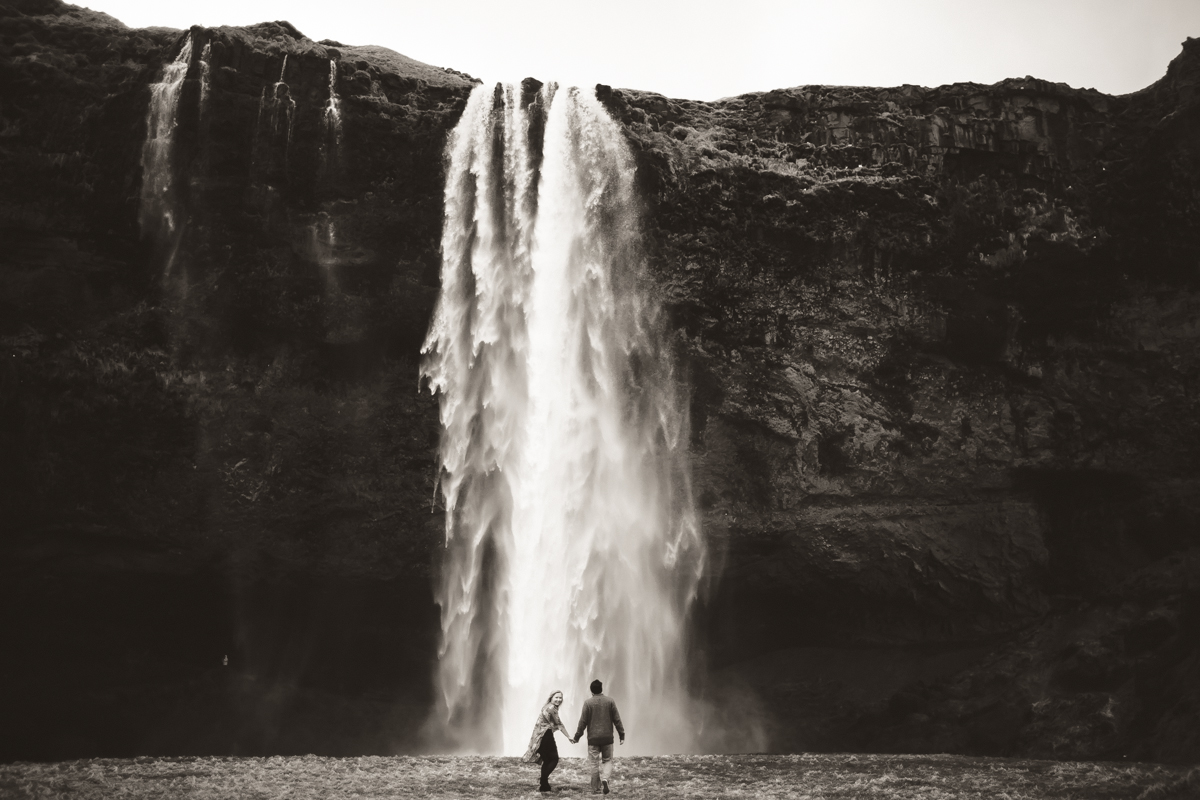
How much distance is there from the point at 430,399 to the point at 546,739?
14.9 m

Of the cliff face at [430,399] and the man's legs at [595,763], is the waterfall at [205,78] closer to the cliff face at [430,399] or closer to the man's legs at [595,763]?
the cliff face at [430,399]

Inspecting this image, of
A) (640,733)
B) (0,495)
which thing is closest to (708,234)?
(640,733)

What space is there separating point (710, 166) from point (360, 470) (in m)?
12.6

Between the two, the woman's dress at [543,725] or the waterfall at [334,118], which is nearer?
the woman's dress at [543,725]

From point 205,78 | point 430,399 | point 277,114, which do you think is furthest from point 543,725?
point 205,78

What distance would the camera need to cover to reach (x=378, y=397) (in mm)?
30391

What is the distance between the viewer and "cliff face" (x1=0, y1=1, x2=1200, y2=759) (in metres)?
29.0

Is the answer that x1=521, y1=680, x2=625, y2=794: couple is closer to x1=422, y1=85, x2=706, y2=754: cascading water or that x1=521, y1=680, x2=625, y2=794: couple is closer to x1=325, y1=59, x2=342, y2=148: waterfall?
x1=422, y1=85, x2=706, y2=754: cascading water

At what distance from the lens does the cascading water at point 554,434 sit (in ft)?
93.5

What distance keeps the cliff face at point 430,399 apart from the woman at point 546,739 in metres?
13.7

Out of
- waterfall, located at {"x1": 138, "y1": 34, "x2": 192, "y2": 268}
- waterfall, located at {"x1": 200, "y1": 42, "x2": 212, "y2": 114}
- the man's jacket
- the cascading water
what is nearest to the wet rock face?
the cascading water

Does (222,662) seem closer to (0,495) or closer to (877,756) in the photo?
(0,495)

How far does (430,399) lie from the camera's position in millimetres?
30234

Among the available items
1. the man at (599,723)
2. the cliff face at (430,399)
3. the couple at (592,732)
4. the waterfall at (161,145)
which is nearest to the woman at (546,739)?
the couple at (592,732)
